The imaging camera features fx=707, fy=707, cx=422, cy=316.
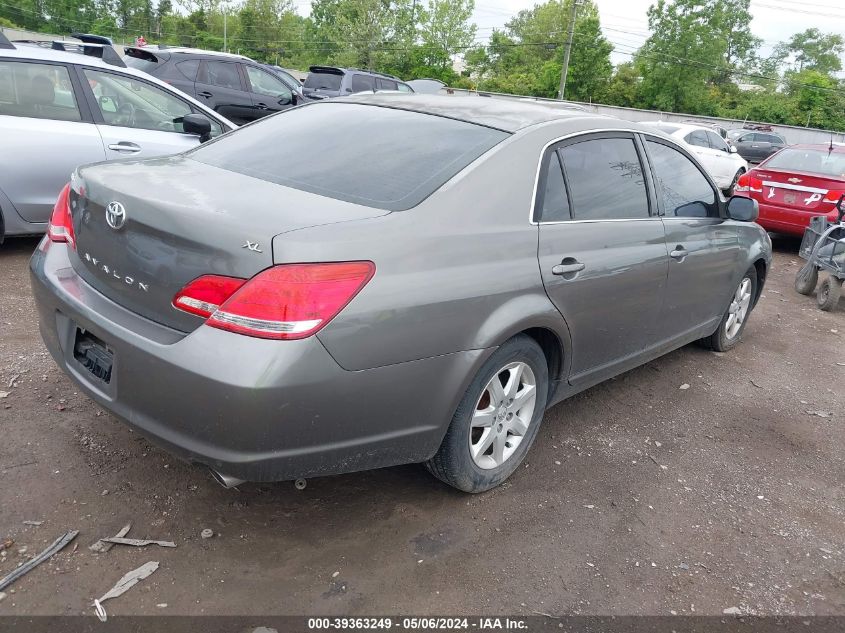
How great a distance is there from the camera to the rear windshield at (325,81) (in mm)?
16297

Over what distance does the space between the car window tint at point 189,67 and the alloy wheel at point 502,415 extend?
36.2ft

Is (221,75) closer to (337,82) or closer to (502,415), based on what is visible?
(337,82)

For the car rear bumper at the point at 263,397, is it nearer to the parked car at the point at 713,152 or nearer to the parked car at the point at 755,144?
the parked car at the point at 713,152

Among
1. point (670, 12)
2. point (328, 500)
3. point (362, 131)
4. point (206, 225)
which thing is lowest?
point (328, 500)

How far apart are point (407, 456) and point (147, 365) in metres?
0.97

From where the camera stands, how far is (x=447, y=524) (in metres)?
2.89

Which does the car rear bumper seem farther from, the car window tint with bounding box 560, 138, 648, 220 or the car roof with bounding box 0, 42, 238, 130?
the car roof with bounding box 0, 42, 238, 130

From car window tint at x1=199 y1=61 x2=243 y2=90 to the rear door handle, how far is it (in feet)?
23.9

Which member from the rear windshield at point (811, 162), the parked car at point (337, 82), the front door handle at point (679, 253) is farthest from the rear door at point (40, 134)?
the parked car at point (337, 82)

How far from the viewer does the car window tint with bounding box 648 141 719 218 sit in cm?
397

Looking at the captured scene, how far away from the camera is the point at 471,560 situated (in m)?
2.68

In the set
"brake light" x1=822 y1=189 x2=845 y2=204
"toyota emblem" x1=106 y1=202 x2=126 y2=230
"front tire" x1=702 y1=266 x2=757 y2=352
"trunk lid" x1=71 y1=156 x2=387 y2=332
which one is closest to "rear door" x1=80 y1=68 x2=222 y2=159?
"trunk lid" x1=71 y1=156 x2=387 y2=332

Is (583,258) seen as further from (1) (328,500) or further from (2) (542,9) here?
(2) (542,9)

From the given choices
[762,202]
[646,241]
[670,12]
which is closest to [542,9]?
[670,12]
